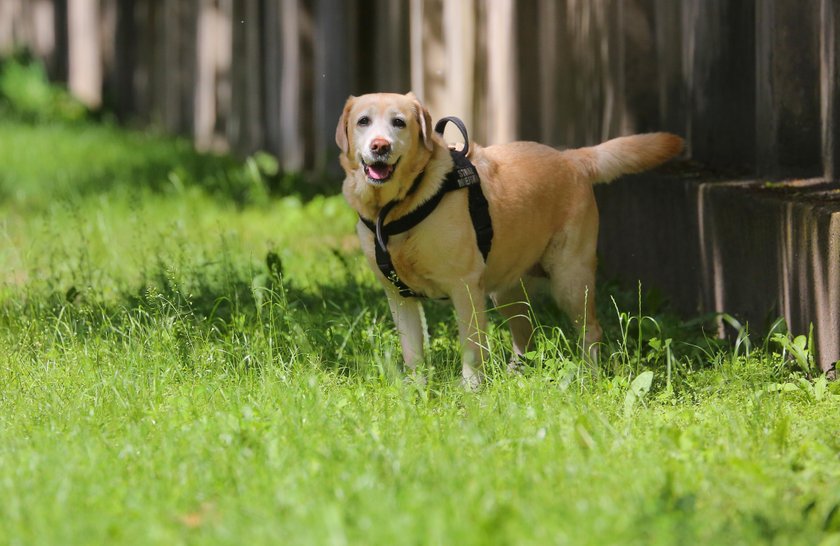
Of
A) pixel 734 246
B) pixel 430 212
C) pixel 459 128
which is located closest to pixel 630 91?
pixel 734 246

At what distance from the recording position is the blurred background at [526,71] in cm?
615

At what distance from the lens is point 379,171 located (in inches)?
217

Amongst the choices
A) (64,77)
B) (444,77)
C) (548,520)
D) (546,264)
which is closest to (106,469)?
(548,520)

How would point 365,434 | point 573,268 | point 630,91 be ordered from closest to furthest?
point 365,434 < point 573,268 < point 630,91

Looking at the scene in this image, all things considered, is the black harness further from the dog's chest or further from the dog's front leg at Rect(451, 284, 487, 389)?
the dog's front leg at Rect(451, 284, 487, 389)

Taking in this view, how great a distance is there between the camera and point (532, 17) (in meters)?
9.29

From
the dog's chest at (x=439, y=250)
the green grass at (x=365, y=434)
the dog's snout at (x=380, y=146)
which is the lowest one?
the green grass at (x=365, y=434)

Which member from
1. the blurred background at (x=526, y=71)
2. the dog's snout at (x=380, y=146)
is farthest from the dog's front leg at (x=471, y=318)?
the blurred background at (x=526, y=71)

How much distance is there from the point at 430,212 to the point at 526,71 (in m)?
4.13

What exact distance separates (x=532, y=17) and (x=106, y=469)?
19.4 feet

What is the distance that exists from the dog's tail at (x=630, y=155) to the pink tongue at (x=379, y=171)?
117cm

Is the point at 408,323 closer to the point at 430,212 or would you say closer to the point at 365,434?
the point at 430,212

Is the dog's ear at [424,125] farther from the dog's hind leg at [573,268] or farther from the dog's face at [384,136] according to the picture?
the dog's hind leg at [573,268]

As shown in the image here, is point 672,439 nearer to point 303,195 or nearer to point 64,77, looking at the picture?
point 303,195
